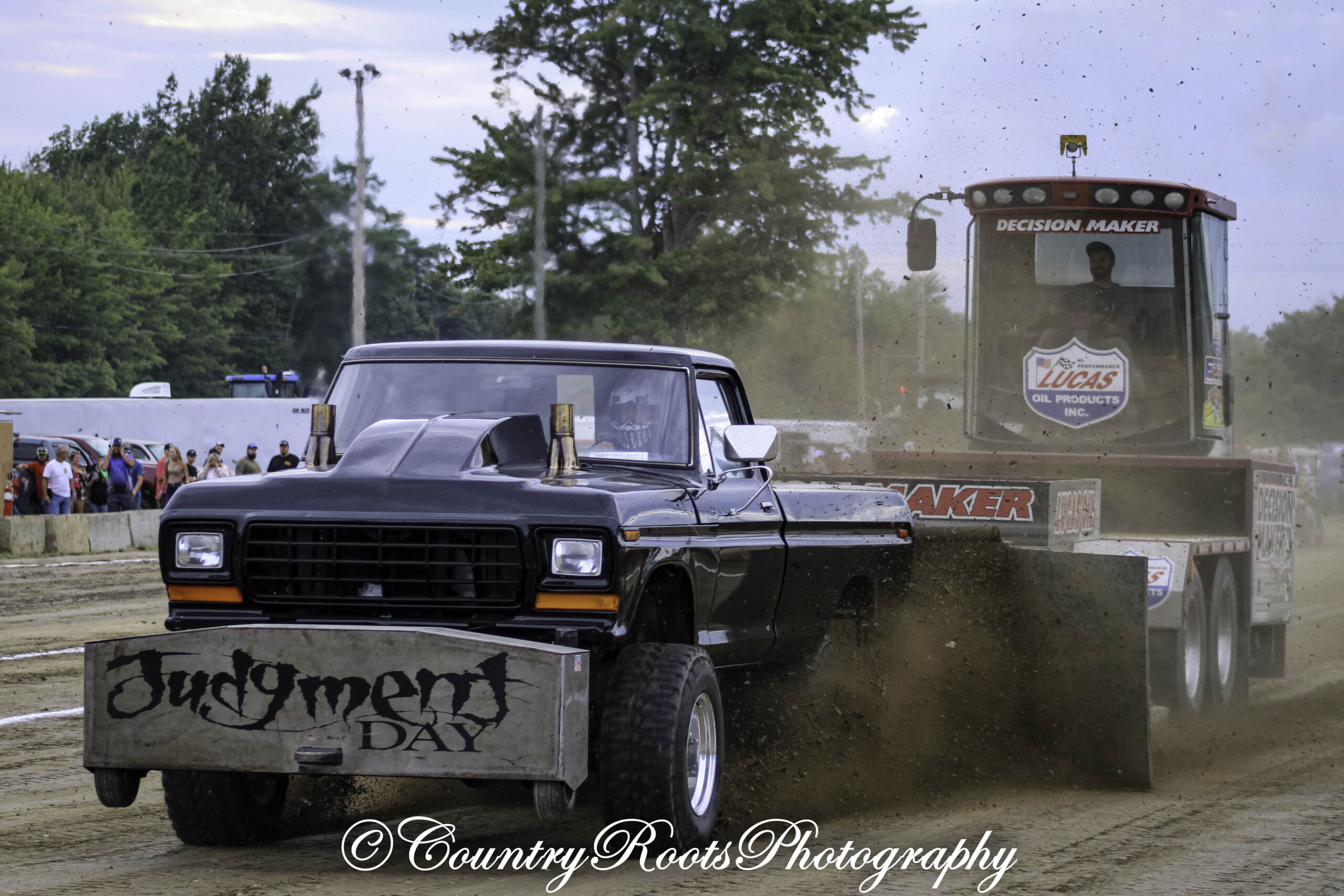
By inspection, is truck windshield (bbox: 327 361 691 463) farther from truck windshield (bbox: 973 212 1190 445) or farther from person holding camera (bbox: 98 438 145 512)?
person holding camera (bbox: 98 438 145 512)

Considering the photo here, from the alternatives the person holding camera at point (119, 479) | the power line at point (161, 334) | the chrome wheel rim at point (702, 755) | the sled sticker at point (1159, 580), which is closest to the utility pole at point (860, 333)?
the sled sticker at point (1159, 580)

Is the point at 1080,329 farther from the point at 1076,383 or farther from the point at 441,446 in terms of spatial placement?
the point at 441,446

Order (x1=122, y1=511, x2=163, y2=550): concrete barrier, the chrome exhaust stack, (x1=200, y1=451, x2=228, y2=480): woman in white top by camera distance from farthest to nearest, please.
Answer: (x1=200, y1=451, x2=228, y2=480): woman in white top, (x1=122, y1=511, x2=163, y2=550): concrete barrier, the chrome exhaust stack

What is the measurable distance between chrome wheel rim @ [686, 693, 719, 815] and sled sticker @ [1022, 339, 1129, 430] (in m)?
7.18

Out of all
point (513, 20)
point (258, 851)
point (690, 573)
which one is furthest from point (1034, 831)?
point (513, 20)

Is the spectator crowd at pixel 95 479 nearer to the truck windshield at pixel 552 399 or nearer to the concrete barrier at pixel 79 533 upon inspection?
the concrete barrier at pixel 79 533

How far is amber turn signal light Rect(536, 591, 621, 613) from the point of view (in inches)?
217

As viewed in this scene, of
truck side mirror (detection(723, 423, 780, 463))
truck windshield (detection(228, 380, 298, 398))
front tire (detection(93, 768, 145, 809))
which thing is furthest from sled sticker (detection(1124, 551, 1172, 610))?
truck windshield (detection(228, 380, 298, 398))

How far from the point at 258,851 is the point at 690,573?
1.92 metres

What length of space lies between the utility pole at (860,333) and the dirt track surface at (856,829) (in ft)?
43.7

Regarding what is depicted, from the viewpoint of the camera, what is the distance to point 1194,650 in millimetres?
10570

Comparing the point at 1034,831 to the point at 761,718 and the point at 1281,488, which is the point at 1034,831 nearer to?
the point at 761,718

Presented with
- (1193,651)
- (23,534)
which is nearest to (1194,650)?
(1193,651)

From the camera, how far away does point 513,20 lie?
122 ft
